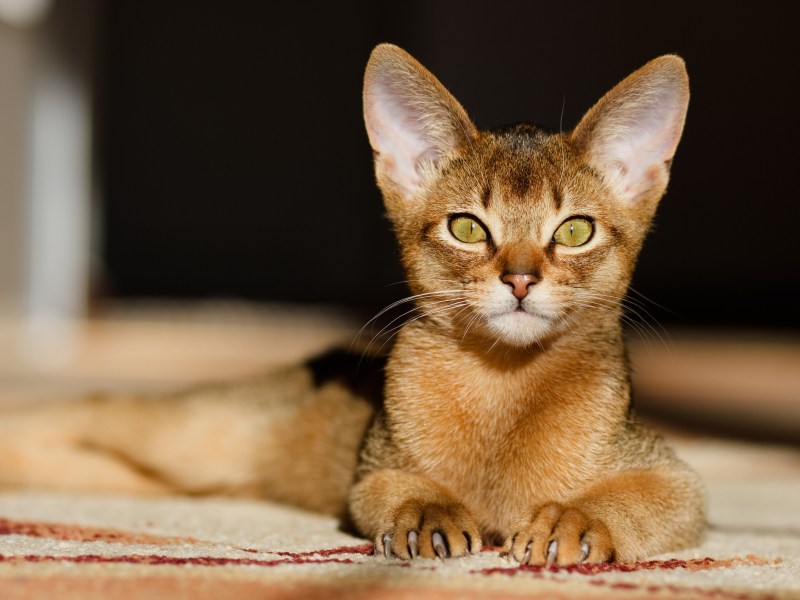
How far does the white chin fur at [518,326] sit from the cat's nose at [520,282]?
0.13 feet

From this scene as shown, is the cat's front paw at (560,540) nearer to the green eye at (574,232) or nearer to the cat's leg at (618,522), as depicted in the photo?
the cat's leg at (618,522)

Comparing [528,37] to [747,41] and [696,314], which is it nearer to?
[747,41]

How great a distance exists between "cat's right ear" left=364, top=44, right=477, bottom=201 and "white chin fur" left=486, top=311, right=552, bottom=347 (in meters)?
0.42

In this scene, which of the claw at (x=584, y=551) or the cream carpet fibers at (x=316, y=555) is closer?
the cream carpet fibers at (x=316, y=555)

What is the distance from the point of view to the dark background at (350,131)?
25.8ft

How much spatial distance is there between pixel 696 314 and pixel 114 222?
17.6 ft

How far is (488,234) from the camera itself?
69.1 inches

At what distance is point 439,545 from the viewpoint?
1.49 m

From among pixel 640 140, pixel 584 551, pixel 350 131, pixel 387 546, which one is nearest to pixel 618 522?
pixel 584 551

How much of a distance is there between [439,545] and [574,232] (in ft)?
1.97

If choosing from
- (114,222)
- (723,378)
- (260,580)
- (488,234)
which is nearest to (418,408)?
(488,234)

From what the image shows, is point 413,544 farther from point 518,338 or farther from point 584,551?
point 518,338

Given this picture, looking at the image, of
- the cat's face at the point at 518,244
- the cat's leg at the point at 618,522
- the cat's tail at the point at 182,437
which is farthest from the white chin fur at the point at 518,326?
the cat's tail at the point at 182,437

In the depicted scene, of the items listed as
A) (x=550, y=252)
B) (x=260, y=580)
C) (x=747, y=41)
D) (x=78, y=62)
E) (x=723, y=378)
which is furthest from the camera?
(x=747, y=41)
